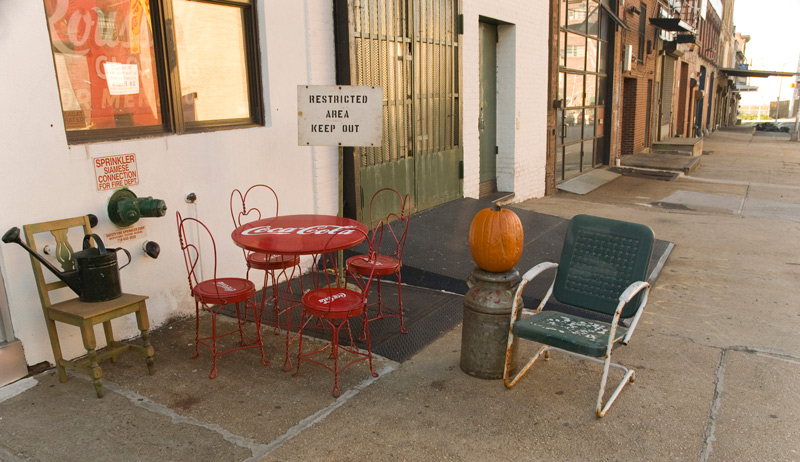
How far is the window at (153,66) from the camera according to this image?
4.13 meters

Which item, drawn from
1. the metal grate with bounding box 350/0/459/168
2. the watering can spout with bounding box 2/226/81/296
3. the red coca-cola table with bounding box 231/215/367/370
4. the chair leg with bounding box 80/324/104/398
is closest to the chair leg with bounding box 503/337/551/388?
the red coca-cola table with bounding box 231/215/367/370

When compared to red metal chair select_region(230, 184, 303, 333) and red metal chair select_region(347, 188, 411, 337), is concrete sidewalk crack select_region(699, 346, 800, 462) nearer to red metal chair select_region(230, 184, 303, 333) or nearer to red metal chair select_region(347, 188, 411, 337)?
red metal chair select_region(347, 188, 411, 337)

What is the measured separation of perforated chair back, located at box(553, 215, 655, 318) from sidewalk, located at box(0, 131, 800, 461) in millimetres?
537

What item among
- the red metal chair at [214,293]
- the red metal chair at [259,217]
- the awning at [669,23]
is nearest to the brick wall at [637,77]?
the awning at [669,23]

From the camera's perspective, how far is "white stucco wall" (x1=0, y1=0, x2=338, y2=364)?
3715 mm

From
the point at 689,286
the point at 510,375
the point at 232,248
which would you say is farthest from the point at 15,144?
the point at 689,286

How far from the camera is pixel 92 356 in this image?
364 centimetres

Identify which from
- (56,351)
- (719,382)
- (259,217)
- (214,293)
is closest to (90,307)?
(56,351)

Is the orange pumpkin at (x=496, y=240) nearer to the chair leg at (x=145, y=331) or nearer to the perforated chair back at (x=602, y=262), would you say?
the perforated chair back at (x=602, y=262)

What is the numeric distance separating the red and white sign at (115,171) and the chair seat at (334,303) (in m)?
1.70

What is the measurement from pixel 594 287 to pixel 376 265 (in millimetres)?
1560

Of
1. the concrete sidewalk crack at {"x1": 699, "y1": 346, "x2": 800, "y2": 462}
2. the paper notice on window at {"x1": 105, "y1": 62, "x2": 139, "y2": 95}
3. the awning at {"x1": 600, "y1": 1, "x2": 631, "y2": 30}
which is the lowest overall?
the concrete sidewalk crack at {"x1": 699, "y1": 346, "x2": 800, "y2": 462}

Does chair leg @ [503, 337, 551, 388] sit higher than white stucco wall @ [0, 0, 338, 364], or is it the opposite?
white stucco wall @ [0, 0, 338, 364]

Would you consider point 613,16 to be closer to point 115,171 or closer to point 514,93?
point 514,93
